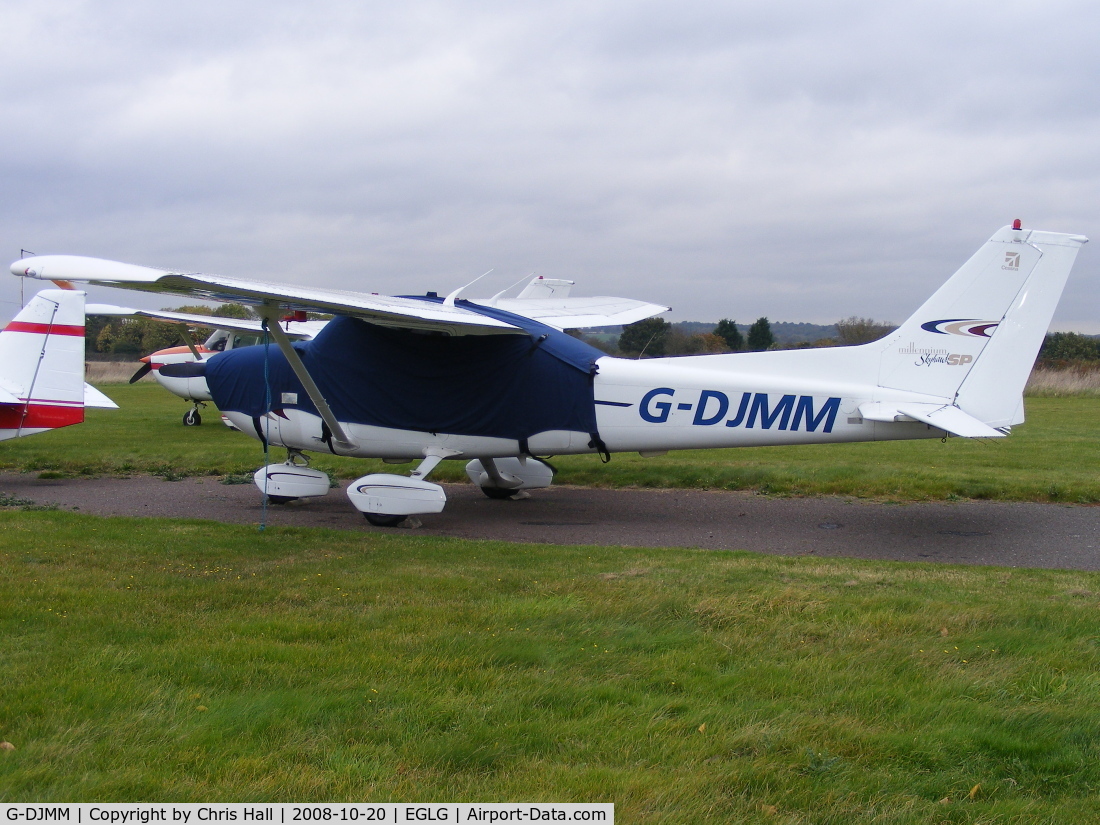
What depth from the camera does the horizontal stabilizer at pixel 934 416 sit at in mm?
7734

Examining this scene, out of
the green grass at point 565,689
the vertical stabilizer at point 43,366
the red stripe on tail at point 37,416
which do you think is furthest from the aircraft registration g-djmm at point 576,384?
the vertical stabilizer at point 43,366

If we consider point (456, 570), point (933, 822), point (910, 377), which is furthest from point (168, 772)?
point (910, 377)

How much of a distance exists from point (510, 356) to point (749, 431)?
2.55 metres

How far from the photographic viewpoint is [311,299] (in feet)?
24.8

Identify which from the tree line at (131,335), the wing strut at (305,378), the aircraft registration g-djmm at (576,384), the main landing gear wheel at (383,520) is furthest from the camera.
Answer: the tree line at (131,335)

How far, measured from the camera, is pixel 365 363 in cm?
955

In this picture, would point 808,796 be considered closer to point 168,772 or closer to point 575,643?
point 575,643

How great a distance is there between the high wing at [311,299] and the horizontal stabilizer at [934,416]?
141 inches

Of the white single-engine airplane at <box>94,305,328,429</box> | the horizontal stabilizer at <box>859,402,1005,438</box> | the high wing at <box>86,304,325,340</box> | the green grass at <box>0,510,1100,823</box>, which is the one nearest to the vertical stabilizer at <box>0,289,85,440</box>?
the white single-engine airplane at <box>94,305,328,429</box>

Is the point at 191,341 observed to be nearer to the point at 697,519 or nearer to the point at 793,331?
the point at 697,519
